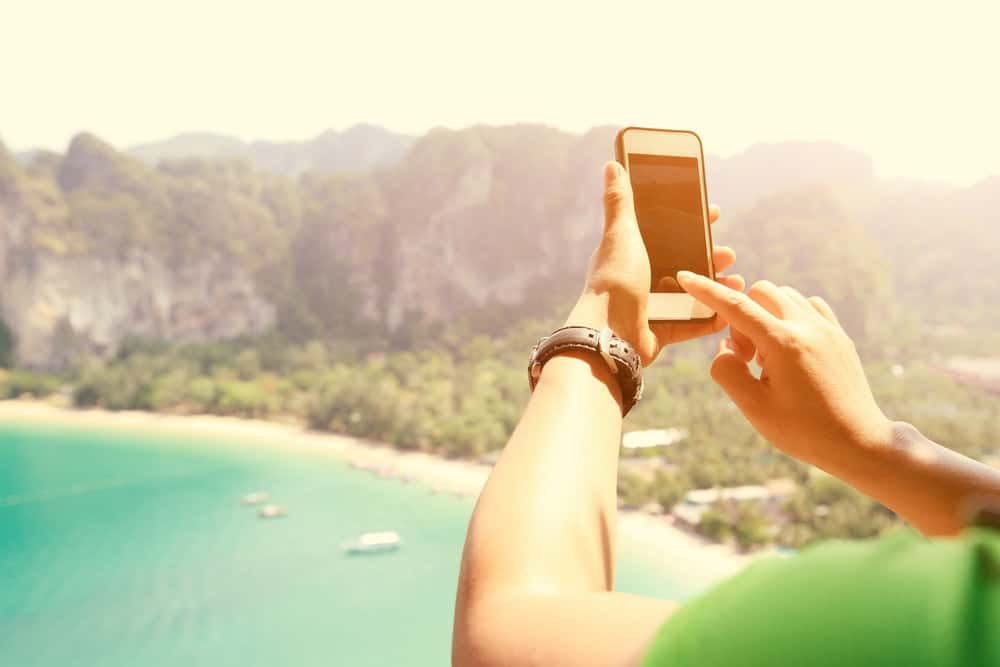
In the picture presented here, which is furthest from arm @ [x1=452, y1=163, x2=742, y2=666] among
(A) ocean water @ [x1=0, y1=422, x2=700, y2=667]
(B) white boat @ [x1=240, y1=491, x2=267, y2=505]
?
(B) white boat @ [x1=240, y1=491, x2=267, y2=505]

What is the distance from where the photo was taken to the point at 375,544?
900 cm

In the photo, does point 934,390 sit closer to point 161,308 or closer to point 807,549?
point 807,549

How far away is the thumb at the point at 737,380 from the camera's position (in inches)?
17.3

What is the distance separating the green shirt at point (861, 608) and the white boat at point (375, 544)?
9.26 metres

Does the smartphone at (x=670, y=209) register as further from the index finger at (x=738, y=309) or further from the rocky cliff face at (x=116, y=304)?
the rocky cliff face at (x=116, y=304)

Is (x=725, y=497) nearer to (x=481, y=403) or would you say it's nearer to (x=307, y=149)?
(x=481, y=403)

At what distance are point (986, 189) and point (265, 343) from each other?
58.1 feet

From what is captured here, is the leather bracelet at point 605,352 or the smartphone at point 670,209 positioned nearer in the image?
the leather bracelet at point 605,352

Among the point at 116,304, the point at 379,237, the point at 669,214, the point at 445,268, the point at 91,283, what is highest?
the point at 669,214

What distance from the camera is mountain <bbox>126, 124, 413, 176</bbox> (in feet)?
107

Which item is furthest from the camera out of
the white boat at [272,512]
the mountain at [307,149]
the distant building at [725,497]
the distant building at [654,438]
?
the mountain at [307,149]

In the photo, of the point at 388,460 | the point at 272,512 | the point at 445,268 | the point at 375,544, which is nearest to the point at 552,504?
the point at 375,544

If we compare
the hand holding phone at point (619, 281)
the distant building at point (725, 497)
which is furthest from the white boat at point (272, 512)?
the hand holding phone at point (619, 281)

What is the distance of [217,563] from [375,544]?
1.93 meters
